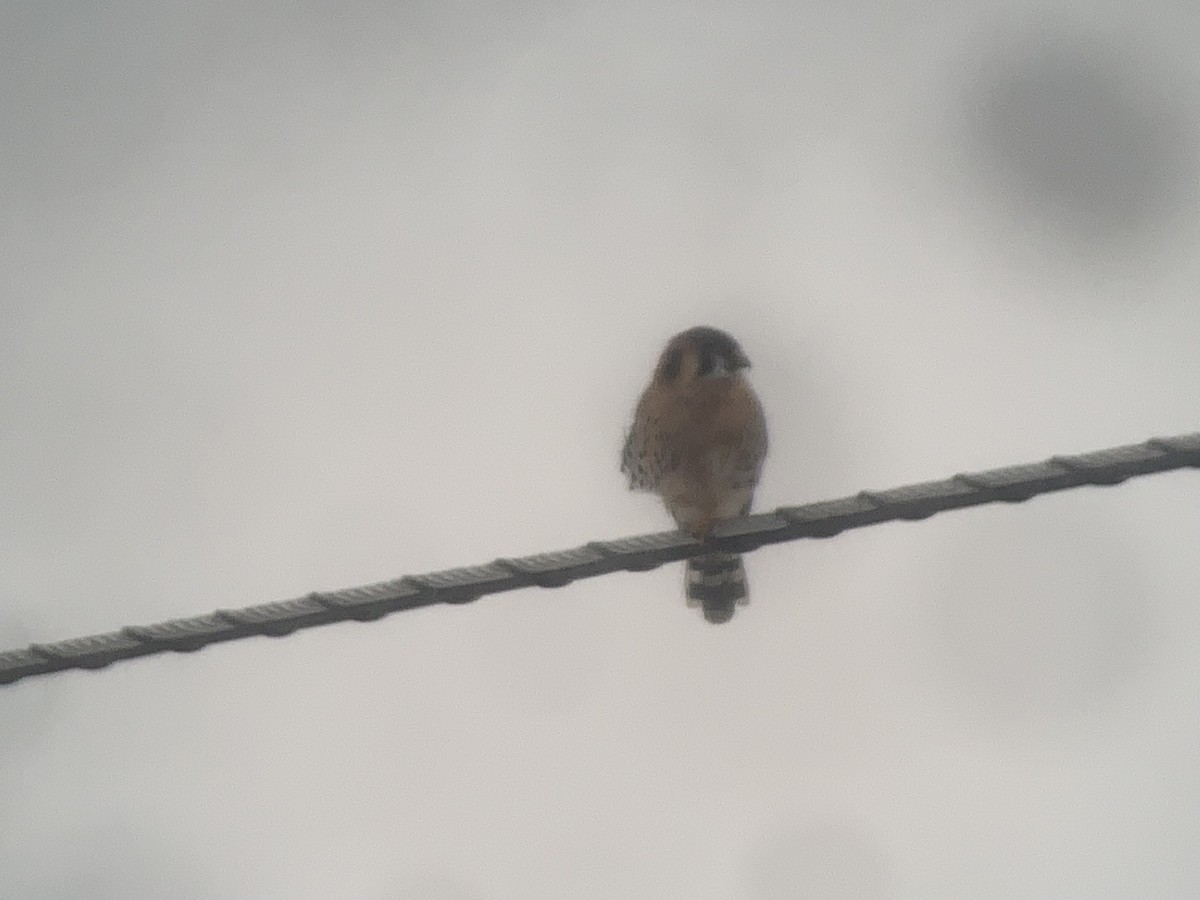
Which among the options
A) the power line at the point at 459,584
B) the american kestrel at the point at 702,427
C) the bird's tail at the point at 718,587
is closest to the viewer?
the power line at the point at 459,584

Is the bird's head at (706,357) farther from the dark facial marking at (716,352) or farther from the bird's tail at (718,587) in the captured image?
the bird's tail at (718,587)

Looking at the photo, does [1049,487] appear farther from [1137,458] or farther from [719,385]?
[719,385]

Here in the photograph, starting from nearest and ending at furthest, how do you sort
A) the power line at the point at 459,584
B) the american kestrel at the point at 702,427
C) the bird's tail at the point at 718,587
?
the power line at the point at 459,584 < the american kestrel at the point at 702,427 < the bird's tail at the point at 718,587

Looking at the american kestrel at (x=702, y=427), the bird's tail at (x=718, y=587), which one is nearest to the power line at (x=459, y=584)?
the american kestrel at (x=702, y=427)

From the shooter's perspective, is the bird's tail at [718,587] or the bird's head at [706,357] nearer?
the bird's head at [706,357]

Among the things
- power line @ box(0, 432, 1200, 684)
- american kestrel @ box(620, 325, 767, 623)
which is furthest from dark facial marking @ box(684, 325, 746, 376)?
power line @ box(0, 432, 1200, 684)

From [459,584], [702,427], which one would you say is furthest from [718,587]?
[459,584]

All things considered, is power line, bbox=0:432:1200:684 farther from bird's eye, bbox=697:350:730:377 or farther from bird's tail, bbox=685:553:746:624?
bird's tail, bbox=685:553:746:624
